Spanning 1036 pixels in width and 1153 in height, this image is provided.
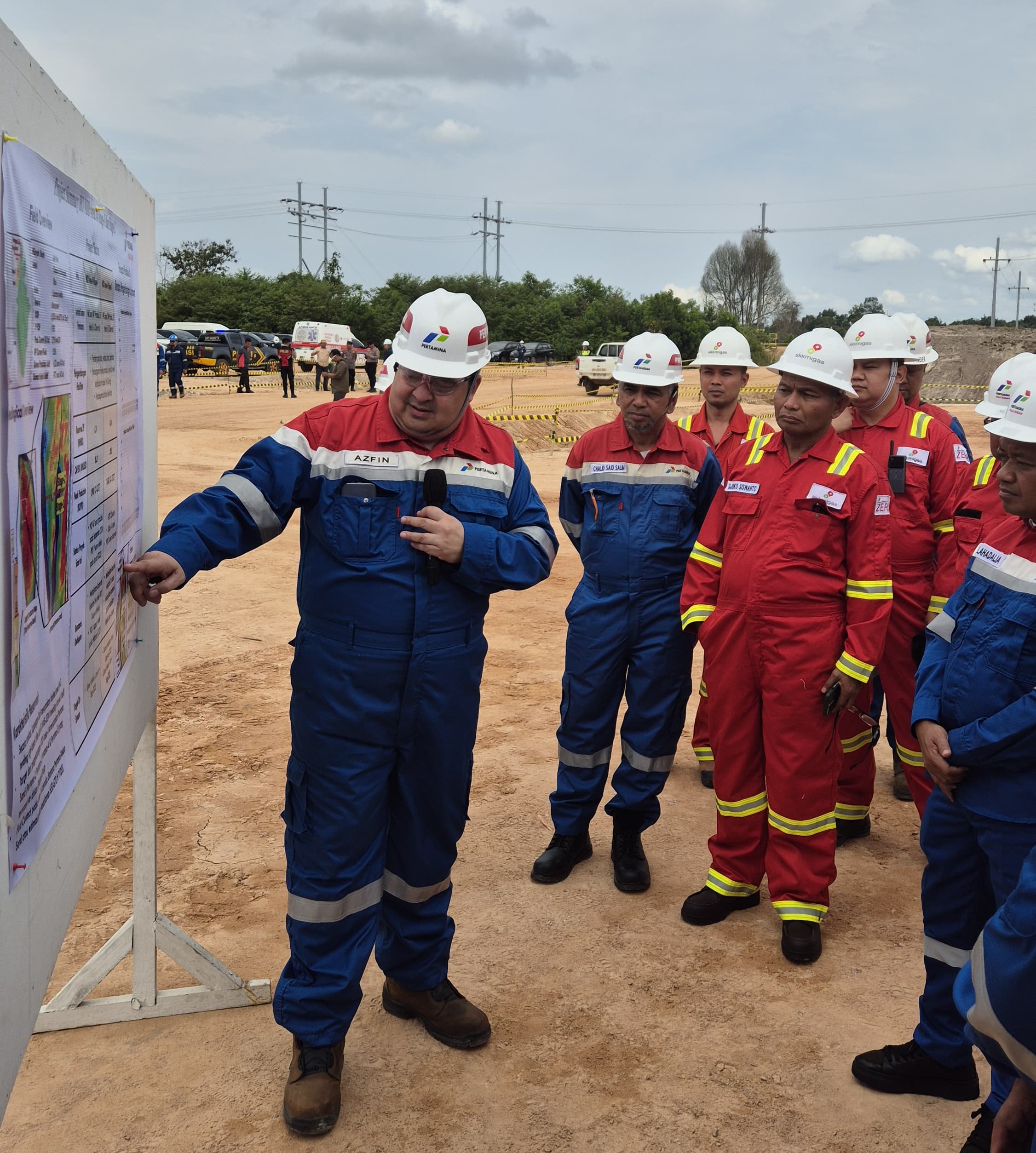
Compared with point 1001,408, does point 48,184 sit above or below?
above

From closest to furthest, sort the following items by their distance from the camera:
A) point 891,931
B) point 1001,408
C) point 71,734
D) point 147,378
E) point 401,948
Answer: point 71,734
point 147,378
point 401,948
point 1001,408
point 891,931

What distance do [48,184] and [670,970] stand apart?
3365 mm

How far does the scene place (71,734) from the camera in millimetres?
2258

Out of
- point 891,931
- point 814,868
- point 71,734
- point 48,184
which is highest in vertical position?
point 48,184

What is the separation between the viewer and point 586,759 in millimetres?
4762

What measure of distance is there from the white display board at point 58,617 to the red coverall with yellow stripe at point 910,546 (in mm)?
3333

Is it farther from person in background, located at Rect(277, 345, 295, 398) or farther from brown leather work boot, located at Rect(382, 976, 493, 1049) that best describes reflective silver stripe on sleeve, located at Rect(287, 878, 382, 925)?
person in background, located at Rect(277, 345, 295, 398)

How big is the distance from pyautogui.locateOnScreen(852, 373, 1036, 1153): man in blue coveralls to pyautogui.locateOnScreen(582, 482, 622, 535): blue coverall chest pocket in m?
1.67

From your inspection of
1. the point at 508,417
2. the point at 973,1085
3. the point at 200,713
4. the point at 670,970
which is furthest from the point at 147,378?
the point at 508,417

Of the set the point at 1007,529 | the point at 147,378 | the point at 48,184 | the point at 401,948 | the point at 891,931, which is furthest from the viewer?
the point at 891,931

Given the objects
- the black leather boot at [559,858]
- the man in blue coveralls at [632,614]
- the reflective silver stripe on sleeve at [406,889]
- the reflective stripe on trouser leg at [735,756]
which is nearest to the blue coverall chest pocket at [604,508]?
the man in blue coveralls at [632,614]

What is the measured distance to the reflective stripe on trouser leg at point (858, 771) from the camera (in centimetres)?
503

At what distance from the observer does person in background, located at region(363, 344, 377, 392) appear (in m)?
32.7

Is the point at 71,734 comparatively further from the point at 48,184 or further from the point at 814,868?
the point at 814,868
